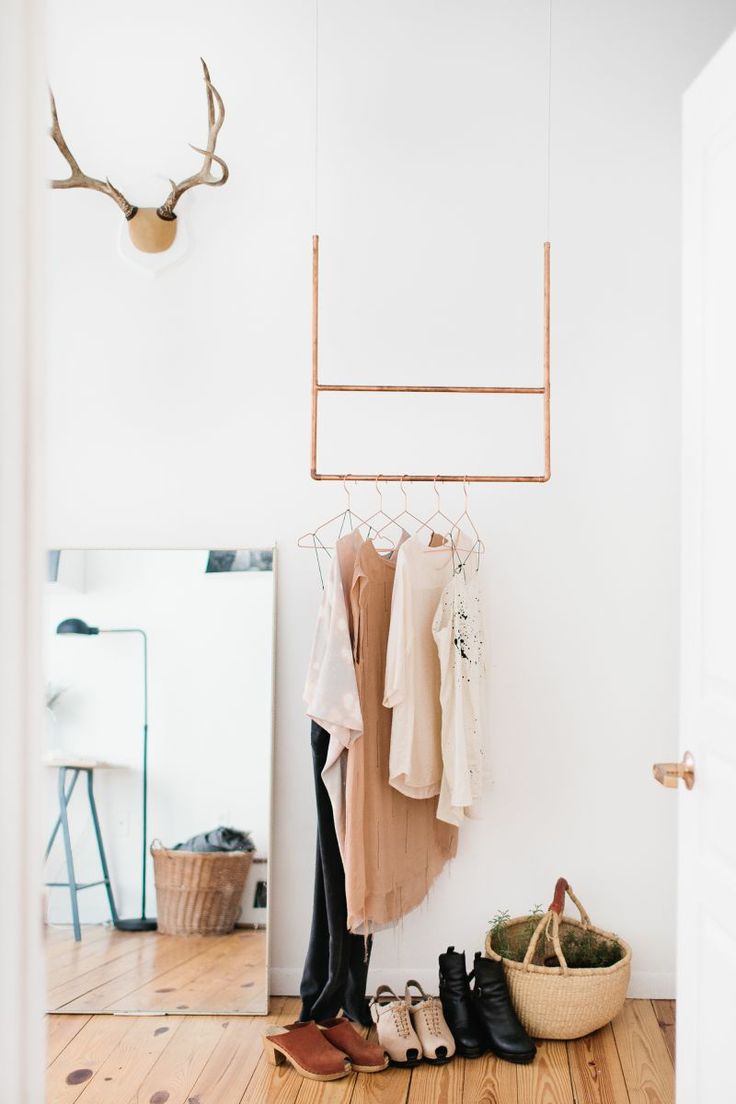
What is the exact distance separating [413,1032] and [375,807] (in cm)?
57

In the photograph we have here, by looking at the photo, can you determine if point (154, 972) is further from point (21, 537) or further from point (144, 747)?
point (21, 537)

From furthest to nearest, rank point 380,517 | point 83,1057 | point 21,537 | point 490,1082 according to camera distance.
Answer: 1. point 380,517
2. point 83,1057
3. point 490,1082
4. point 21,537

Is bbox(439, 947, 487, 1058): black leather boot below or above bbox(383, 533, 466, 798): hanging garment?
below

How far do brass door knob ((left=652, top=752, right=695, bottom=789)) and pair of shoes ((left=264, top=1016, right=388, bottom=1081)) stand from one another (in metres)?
1.29

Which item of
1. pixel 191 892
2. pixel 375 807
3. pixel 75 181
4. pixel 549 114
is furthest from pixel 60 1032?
pixel 549 114

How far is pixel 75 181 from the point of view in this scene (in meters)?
2.77

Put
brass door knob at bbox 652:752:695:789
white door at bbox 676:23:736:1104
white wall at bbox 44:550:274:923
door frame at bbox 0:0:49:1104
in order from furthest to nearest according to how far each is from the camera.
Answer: white wall at bbox 44:550:274:923 → brass door knob at bbox 652:752:695:789 → white door at bbox 676:23:736:1104 → door frame at bbox 0:0:49:1104

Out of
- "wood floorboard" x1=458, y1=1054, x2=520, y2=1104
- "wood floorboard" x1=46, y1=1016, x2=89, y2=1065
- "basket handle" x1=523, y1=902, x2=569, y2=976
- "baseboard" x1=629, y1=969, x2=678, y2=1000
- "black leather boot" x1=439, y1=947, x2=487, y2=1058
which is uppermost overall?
"basket handle" x1=523, y1=902, x2=569, y2=976

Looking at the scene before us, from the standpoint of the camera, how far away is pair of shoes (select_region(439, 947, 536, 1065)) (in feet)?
8.13

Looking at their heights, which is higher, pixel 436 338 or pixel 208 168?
pixel 208 168

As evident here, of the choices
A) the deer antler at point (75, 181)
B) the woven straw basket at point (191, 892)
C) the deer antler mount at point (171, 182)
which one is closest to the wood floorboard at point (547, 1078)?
the woven straw basket at point (191, 892)

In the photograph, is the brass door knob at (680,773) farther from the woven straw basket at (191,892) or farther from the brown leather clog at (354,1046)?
the woven straw basket at (191,892)

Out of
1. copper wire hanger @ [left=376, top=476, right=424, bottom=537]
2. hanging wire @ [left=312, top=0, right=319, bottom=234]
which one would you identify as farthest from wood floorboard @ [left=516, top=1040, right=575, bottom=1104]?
hanging wire @ [left=312, top=0, right=319, bottom=234]

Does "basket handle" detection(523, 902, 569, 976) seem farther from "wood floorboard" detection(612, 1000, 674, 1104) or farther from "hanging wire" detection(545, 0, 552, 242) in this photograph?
"hanging wire" detection(545, 0, 552, 242)
